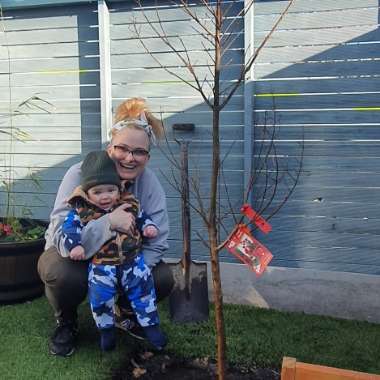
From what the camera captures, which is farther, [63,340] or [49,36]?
[49,36]

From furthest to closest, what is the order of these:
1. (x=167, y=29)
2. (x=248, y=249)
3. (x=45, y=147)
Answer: (x=45, y=147)
(x=167, y=29)
(x=248, y=249)

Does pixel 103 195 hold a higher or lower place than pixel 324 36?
lower

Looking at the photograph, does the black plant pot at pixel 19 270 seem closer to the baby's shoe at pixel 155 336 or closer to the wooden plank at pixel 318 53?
the baby's shoe at pixel 155 336

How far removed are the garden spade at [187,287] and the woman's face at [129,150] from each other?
0.49 meters

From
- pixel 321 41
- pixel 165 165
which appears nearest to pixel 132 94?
pixel 165 165

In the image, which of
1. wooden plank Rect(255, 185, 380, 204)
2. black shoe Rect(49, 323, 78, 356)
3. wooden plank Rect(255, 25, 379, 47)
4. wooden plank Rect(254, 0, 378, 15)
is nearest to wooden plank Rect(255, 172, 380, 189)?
wooden plank Rect(255, 185, 380, 204)

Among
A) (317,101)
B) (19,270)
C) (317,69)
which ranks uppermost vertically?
(317,69)

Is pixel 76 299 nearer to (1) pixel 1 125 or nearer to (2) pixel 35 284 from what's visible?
(2) pixel 35 284

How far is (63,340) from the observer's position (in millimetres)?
2449

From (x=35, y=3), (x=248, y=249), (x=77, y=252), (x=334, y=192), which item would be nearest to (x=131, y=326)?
(x=77, y=252)

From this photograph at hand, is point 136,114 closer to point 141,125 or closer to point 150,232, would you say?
point 141,125

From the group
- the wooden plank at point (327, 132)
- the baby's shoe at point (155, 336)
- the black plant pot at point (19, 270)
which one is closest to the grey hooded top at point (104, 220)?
the baby's shoe at point (155, 336)

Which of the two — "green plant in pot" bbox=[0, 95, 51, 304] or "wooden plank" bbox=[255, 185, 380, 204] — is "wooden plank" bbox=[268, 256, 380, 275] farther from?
"green plant in pot" bbox=[0, 95, 51, 304]

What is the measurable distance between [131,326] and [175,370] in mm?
342
